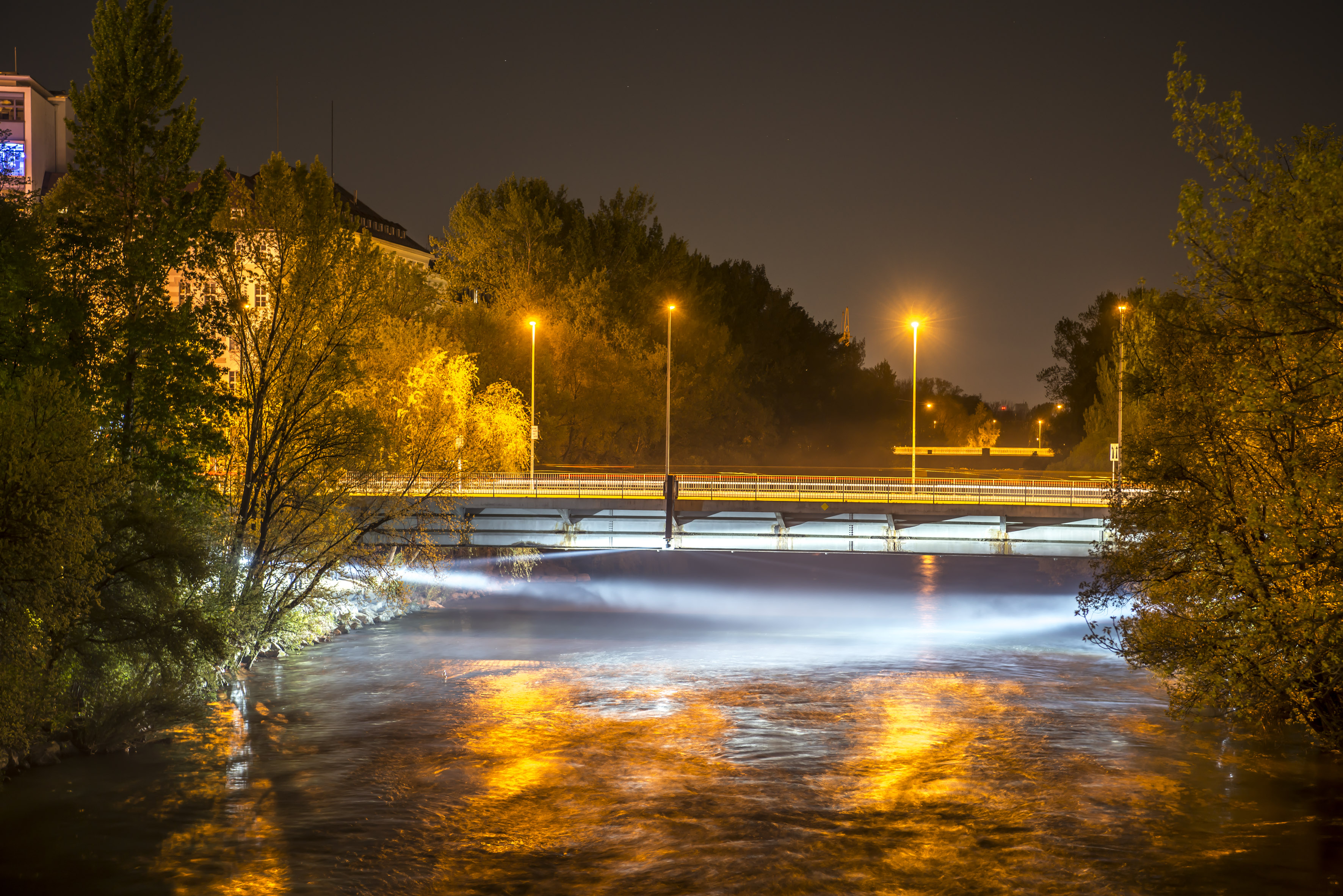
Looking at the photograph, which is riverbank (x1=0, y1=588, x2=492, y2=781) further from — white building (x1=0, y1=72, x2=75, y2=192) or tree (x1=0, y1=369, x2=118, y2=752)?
white building (x1=0, y1=72, x2=75, y2=192)

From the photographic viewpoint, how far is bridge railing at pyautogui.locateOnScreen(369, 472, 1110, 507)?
4531 cm

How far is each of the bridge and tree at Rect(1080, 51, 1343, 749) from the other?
21827 mm

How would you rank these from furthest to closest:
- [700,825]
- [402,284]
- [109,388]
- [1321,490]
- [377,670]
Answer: [402,284]
[377,670]
[109,388]
[700,825]
[1321,490]

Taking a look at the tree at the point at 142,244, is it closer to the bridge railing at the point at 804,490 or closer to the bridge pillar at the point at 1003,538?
the bridge railing at the point at 804,490

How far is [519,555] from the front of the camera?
5059 centimetres

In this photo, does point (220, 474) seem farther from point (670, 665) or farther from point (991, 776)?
point (991, 776)

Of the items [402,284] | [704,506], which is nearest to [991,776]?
[704,506]

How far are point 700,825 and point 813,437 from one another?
3741 inches

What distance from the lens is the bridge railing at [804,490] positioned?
4531 centimetres

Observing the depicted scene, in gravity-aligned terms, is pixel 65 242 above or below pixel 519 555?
above

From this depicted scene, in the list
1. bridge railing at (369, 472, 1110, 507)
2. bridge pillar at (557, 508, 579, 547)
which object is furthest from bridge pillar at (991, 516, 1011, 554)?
bridge pillar at (557, 508, 579, 547)

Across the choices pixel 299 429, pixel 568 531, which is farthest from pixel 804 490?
pixel 299 429

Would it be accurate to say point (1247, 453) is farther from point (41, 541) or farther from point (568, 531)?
point (568, 531)

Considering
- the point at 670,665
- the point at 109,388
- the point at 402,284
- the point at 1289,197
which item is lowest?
the point at 670,665
